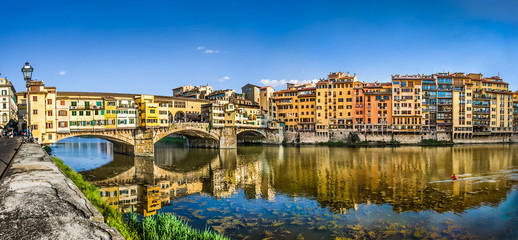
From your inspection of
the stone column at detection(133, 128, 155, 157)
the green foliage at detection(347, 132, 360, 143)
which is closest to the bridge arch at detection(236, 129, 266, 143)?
the green foliage at detection(347, 132, 360, 143)

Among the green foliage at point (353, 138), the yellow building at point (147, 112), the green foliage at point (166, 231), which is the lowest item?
the green foliage at point (353, 138)

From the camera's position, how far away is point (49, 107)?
38312 mm

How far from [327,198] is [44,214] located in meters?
18.6

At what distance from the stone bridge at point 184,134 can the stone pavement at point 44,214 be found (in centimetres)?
3911

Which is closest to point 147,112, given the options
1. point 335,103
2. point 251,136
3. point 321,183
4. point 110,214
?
point 321,183

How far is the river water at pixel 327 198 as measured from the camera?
49.5 feet

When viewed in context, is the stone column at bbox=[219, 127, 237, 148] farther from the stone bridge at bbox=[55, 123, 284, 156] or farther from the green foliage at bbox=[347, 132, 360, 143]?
the green foliage at bbox=[347, 132, 360, 143]

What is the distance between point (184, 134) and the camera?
62.3m

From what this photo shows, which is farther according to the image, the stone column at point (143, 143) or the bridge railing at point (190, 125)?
the bridge railing at point (190, 125)

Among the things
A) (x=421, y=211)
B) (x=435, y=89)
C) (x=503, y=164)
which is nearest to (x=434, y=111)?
(x=435, y=89)

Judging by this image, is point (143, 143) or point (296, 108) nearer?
point (143, 143)

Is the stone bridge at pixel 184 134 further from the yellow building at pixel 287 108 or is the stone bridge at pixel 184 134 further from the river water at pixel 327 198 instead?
the river water at pixel 327 198

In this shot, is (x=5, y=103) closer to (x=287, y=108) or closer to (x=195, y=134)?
(x=195, y=134)

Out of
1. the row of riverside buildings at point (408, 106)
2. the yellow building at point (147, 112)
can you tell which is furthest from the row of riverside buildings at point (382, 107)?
the yellow building at point (147, 112)
